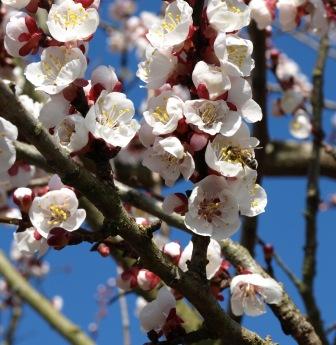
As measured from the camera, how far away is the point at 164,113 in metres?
1.19

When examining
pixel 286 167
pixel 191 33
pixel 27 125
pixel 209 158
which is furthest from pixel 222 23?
pixel 286 167

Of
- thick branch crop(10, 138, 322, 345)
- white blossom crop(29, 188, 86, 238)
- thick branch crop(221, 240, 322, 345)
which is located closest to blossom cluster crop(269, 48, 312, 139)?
thick branch crop(10, 138, 322, 345)

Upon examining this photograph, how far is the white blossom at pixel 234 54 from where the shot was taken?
3.79ft

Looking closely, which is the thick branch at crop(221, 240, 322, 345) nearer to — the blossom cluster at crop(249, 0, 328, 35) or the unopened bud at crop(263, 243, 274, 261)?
the unopened bud at crop(263, 243, 274, 261)

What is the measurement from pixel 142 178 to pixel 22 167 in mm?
1375

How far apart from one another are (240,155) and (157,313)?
0.42 metres

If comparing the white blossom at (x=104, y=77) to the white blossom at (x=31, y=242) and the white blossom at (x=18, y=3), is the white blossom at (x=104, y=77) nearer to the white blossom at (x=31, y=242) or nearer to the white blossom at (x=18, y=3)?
the white blossom at (x=18, y=3)

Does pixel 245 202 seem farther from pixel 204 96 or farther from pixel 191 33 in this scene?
pixel 191 33

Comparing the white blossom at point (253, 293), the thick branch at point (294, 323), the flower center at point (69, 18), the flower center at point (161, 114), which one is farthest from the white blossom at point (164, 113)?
the thick branch at point (294, 323)

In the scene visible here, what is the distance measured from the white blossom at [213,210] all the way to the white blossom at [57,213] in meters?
0.23

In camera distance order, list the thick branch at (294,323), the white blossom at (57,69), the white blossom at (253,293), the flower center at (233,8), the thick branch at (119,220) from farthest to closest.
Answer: the thick branch at (294,323), the white blossom at (253,293), the flower center at (233,8), the white blossom at (57,69), the thick branch at (119,220)

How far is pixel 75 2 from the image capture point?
1.30 m

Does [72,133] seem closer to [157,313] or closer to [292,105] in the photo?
[157,313]

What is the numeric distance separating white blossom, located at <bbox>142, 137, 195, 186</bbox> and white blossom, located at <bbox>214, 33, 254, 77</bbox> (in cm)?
16
